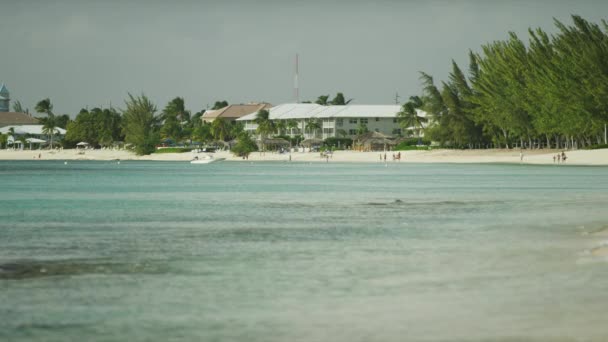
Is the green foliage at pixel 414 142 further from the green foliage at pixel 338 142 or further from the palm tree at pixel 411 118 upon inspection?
the green foliage at pixel 338 142

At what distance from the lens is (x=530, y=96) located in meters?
126

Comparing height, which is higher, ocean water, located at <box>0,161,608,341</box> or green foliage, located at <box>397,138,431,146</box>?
green foliage, located at <box>397,138,431,146</box>

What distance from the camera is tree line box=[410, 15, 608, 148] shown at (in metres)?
112

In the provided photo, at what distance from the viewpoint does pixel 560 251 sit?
74.1ft

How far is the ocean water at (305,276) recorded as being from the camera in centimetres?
1377

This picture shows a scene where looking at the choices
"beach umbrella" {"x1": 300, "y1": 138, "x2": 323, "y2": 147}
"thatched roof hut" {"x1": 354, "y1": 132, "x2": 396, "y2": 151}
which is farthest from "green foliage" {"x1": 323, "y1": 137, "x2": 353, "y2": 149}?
"thatched roof hut" {"x1": 354, "y1": 132, "x2": 396, "y2": 151}

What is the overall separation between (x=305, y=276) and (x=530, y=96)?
11126 cm

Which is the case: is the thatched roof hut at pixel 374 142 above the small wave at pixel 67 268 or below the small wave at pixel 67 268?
above

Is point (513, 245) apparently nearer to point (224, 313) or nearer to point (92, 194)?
point (224, 313)

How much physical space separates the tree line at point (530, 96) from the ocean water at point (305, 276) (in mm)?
78217

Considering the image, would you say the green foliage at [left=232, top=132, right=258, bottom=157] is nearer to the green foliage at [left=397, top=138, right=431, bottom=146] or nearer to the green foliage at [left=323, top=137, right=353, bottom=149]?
the green foliage at [left=323, top=137, right=353, bottom=149]

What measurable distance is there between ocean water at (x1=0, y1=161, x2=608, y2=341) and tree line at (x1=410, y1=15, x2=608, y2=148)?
257 feet

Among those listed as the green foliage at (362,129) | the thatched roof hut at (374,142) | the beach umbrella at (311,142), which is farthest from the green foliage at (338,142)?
the thatched roof hut at (374,142)

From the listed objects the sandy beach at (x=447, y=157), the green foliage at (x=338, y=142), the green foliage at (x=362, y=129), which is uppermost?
the green foliage at (x=362, y=129)
